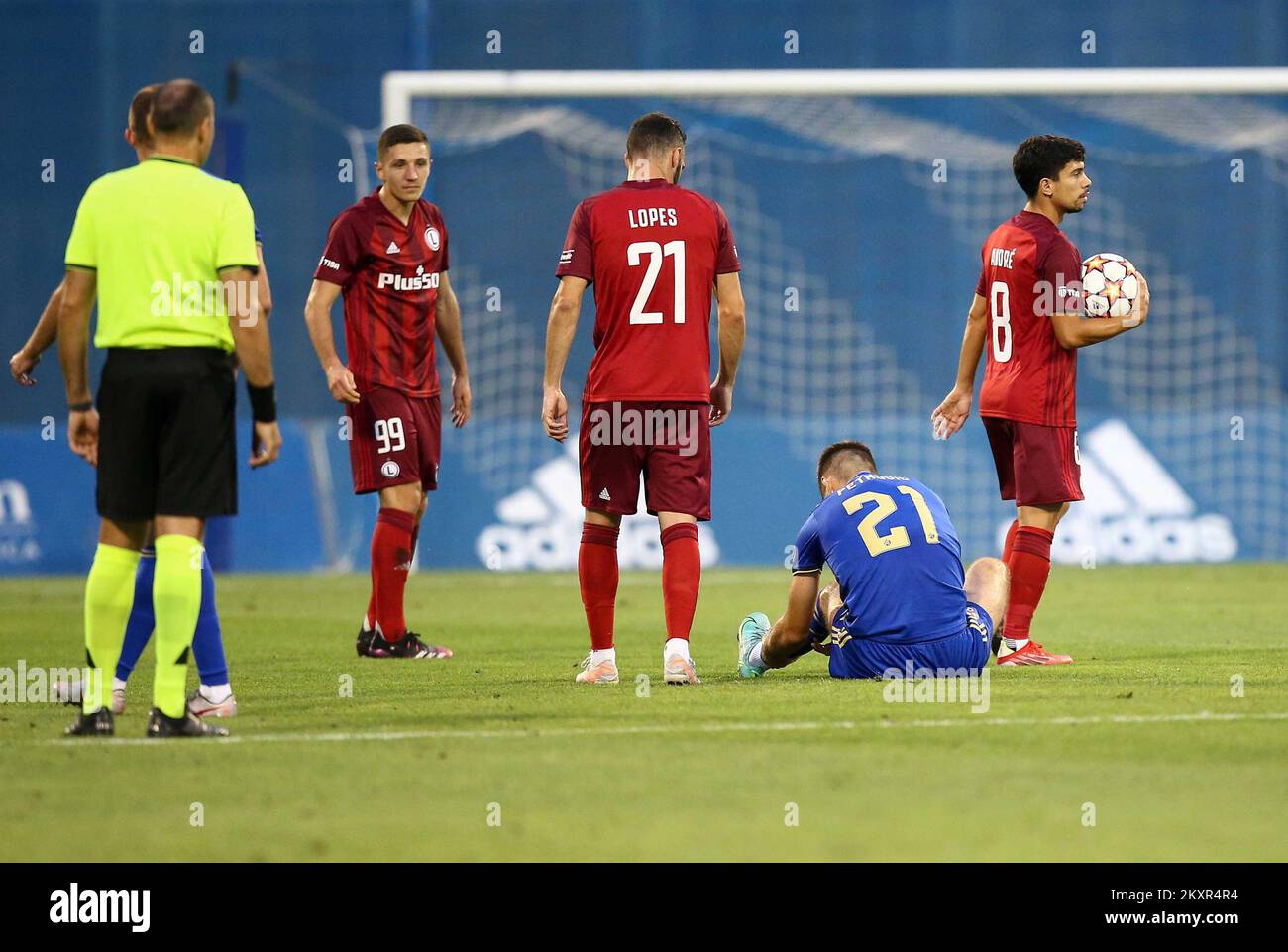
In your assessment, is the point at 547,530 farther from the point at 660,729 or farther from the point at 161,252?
the point at 161,252

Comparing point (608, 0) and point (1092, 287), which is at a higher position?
point (608, 0)

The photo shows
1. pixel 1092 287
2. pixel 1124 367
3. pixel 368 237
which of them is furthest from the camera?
pixel 1124 367

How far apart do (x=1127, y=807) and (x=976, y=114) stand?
54.3ft

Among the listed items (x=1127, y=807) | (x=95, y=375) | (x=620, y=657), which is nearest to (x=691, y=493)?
(x=620, y=657)

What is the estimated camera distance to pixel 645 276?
23.5 ft

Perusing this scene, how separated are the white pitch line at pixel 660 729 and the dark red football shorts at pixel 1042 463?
1.98m

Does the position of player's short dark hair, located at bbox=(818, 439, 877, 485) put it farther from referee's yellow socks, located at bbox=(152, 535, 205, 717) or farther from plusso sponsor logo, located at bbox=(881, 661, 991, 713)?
referee's yellow socks, located at bbox=(152, 535, 205, 717)

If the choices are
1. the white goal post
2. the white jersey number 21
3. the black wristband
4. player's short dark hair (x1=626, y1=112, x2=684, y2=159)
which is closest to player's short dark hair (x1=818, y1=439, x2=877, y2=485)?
the white jersey number 21

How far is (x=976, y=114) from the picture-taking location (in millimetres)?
20234

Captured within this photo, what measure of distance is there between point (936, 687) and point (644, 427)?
1.41 metres

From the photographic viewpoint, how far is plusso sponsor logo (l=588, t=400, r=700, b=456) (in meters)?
7.09
